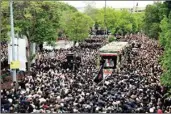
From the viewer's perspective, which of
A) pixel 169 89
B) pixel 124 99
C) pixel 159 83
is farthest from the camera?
pixel 159 83

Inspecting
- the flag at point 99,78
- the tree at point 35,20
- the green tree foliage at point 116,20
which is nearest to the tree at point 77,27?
the green tree foliage at point 116,20

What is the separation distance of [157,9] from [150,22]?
443 centimetres

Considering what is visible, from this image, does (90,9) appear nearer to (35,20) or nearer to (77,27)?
(77,27)

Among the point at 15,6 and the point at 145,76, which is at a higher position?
the point at 15,6

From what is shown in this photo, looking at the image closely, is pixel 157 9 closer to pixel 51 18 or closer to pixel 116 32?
pixel 116 32

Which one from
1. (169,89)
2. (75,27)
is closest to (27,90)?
(169,89)

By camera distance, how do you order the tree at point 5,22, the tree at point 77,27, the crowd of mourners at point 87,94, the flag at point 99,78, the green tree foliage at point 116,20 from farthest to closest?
the green tree foliage at point 116,20
the tree at point 77,27
the tree at point 5,22
the flag at point 99,78
the crowd of mourners at point 87,94

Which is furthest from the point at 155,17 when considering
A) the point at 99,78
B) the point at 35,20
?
the point at 99,78

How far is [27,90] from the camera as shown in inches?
1022

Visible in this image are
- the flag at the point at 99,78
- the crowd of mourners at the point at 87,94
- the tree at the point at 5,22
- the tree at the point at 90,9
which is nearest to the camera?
the crowd of mourners at the point at 87,94

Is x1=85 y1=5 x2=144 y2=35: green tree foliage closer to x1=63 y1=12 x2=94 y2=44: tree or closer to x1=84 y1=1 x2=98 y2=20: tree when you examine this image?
x1=84 y1=1 x2=98 y2=20: tree

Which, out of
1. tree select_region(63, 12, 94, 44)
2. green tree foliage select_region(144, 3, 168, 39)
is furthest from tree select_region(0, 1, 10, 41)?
green tree foliage select_region(144, 3, 168, 39)

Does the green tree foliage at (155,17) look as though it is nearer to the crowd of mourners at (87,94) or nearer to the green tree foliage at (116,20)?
the green tree foliage at (116,20)

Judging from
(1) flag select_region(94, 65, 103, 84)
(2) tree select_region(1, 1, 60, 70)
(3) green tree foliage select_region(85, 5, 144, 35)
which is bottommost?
(3) green tree foliage select_region(85, 5, 144, 35)
